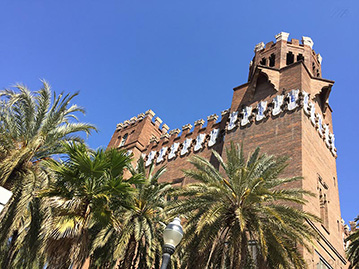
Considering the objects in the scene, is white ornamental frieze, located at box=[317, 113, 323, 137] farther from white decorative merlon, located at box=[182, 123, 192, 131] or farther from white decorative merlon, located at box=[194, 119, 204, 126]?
white decorative merlon, located at box=[182, 123, 192, 131]

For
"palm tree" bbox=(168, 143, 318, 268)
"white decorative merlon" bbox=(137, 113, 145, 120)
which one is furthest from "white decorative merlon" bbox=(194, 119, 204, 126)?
"palm tree" bbox=(168, 143, 318, 268)

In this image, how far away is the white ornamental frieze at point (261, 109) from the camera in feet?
53.0

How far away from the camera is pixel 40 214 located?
10.2 m

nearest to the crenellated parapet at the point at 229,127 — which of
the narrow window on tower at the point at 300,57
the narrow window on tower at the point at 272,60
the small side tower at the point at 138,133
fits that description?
the small side tower at the point at 138,133

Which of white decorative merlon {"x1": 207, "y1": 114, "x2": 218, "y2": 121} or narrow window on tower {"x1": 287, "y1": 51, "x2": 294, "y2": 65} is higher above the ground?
narrow window on tower {"x1": 287, "y1": 51, "x2": 294, "y2": 65}

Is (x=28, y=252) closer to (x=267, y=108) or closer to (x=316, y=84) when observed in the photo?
(x=267, y=108)

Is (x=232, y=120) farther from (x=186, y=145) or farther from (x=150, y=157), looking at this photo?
(x=150, y=157)

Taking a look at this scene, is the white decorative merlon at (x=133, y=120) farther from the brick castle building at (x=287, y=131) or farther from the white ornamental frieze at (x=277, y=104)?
the white ornamental frieze at (x=277, y=104)

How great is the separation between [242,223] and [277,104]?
27.4 feet

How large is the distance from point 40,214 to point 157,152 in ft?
38.8

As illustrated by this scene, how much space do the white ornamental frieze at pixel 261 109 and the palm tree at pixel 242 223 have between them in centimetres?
554

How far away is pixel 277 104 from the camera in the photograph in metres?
16.0

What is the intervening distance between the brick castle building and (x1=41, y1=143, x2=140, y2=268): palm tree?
6.08 metres

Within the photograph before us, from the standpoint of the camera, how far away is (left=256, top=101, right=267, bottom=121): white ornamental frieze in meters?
16.1
